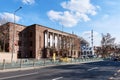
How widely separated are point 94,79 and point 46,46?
288 ft

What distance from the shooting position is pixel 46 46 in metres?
108

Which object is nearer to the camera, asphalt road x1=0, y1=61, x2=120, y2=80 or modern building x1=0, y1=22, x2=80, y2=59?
asphalt road x1=0, y1=61, x2=120, y2=80

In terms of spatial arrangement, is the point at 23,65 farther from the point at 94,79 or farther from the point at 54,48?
the point at 54,48

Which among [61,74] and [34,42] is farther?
[34,42]

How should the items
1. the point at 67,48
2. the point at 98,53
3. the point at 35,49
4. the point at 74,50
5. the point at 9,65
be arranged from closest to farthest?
the point at 9,65 → the point at 35,49 → the point at 67,48 → the point at 74,50 → the point at 98,53

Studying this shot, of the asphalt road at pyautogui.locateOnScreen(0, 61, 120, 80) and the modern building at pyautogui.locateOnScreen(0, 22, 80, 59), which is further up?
the modern building at pyautogui.locateOnScreen(0, 22, 80, 59)

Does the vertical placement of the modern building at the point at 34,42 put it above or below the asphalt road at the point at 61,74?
above

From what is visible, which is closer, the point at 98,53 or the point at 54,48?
the point at 54,48

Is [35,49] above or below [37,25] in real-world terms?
below

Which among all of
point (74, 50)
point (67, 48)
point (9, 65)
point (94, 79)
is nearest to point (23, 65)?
point (9, 65)

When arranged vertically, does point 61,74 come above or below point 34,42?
below

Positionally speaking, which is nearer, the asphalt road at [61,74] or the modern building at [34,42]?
the asphalt road at [61,74]

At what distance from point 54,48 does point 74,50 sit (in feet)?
82.0

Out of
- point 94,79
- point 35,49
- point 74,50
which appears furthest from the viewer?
point 74,50
